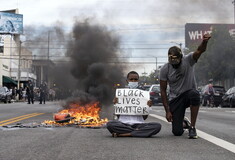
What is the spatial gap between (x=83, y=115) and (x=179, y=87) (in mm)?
4469

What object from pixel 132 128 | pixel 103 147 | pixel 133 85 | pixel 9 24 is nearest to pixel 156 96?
pixel 133 85

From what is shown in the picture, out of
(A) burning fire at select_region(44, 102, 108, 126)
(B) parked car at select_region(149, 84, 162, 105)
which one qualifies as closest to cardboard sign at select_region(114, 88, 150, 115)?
(A) burning fire at select_region(44, 102, 108, 126)

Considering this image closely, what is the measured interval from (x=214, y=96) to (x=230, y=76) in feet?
58.2

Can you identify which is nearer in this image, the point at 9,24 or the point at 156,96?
the point at 156,96

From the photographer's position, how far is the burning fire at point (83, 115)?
35.5 ft

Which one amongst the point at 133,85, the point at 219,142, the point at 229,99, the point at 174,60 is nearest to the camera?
the point at 219,142

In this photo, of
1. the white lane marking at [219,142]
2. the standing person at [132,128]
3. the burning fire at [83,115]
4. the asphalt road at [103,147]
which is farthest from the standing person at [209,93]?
the standing person at [132,128]

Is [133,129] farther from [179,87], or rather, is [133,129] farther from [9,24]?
[9,24]

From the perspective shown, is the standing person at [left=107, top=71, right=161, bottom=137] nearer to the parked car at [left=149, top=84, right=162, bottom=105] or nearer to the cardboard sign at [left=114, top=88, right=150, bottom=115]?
the cardboard sign at [left=114, top=88, right=150, bottom=115]

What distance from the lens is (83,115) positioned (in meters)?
12.1

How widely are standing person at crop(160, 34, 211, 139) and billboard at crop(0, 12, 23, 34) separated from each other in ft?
184

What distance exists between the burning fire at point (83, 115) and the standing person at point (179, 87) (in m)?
2.77

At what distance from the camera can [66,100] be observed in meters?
15.0

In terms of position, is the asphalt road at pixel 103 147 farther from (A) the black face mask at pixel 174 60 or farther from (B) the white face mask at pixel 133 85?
(A) the black face mask at pixel 174 60
